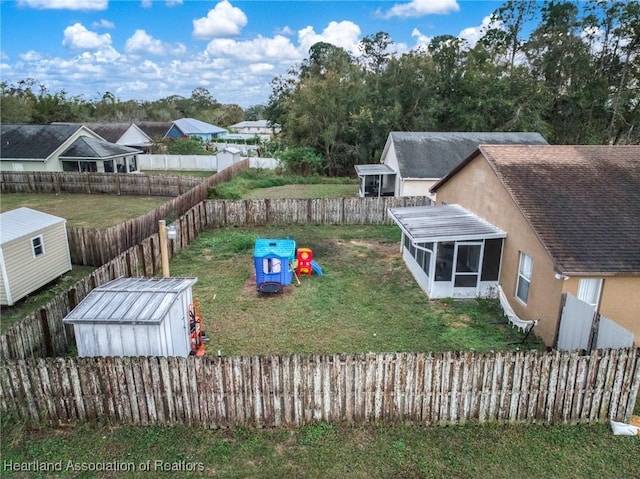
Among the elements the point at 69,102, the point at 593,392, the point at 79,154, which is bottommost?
the point at 593,392

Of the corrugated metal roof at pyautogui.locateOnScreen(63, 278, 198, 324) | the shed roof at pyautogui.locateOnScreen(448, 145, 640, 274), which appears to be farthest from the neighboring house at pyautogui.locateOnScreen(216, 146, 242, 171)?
the corrugated metal roof at pyautogui.locateOnScreen(63, 278, 198, 324)

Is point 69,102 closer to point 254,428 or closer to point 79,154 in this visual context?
point 79,154

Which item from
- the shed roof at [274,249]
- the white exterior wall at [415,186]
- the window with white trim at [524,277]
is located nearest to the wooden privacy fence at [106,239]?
the shed roof at [274,249]

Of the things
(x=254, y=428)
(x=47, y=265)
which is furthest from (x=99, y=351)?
(x=47, y=265)

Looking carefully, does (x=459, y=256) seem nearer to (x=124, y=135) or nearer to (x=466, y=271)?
(x=466, y=271)

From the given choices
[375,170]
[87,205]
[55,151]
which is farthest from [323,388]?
[55,151]

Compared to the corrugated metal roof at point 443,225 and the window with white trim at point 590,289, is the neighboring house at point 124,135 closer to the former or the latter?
the corrugated metal roof at point 443,225
